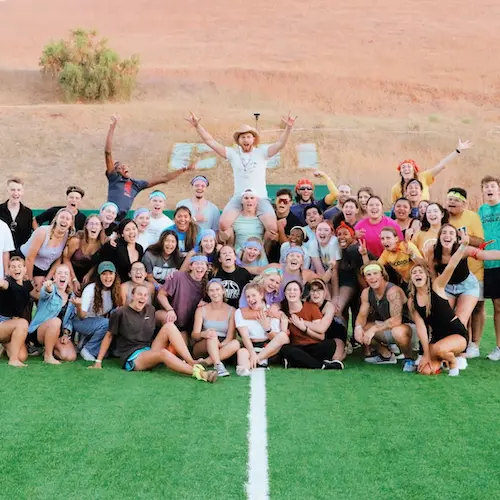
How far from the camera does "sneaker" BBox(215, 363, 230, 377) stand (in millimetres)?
7566

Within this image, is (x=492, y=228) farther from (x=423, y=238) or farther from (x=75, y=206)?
(x=75, y=206)

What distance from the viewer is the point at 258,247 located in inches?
354

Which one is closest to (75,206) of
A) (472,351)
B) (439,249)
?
(439,249)

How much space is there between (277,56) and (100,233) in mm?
68457

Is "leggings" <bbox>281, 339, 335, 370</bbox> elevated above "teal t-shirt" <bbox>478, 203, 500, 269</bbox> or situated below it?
below

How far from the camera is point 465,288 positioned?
834 cm

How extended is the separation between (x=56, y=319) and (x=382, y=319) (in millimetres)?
3341

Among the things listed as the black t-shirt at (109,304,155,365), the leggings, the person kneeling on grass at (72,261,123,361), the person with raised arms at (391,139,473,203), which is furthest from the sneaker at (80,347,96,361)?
the person with raised arms at (391,139,473,203)

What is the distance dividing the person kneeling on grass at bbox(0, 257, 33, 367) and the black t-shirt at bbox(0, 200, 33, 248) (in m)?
1.26

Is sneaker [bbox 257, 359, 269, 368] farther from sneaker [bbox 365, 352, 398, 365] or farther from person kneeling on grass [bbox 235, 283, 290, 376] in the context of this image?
sneaker [bbox 365, 352, 398, 365]

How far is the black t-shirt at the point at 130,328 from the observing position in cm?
792

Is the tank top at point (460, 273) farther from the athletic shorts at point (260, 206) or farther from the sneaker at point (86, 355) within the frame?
the sneaker at point (86, 355)

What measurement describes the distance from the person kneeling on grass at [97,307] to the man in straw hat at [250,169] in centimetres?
171

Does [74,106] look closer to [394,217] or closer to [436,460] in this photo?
[394,217]
